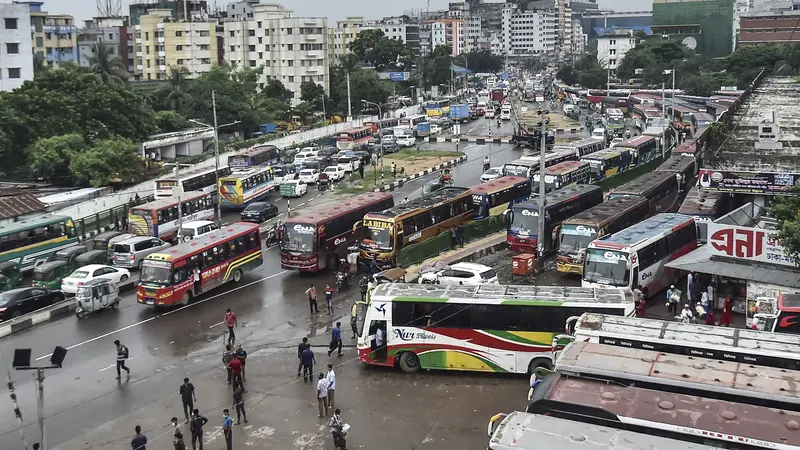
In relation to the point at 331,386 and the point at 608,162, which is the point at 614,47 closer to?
the point at 608,162

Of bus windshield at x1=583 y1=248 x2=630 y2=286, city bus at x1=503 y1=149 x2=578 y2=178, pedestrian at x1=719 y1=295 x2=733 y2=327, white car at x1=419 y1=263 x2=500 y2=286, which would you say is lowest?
pedestrian at x1=719 y1=295 x2=733 y2=327

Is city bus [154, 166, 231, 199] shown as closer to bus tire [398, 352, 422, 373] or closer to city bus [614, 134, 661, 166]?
bus tire [398, 352, 422, 373]

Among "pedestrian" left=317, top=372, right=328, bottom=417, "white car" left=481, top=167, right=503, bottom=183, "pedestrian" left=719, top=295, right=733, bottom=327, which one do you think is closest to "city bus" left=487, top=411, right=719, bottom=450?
"pedestrian" left=317, top=372, right=328, bottom=417

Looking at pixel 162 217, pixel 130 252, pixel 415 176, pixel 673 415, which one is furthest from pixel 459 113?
pixel 673 415

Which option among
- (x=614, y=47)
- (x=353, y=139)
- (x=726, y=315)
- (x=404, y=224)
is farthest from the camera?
(x=614, y=47)

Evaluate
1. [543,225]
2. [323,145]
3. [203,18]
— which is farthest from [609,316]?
[203,18]

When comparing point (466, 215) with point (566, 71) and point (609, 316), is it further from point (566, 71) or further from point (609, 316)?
point (566, 71)
